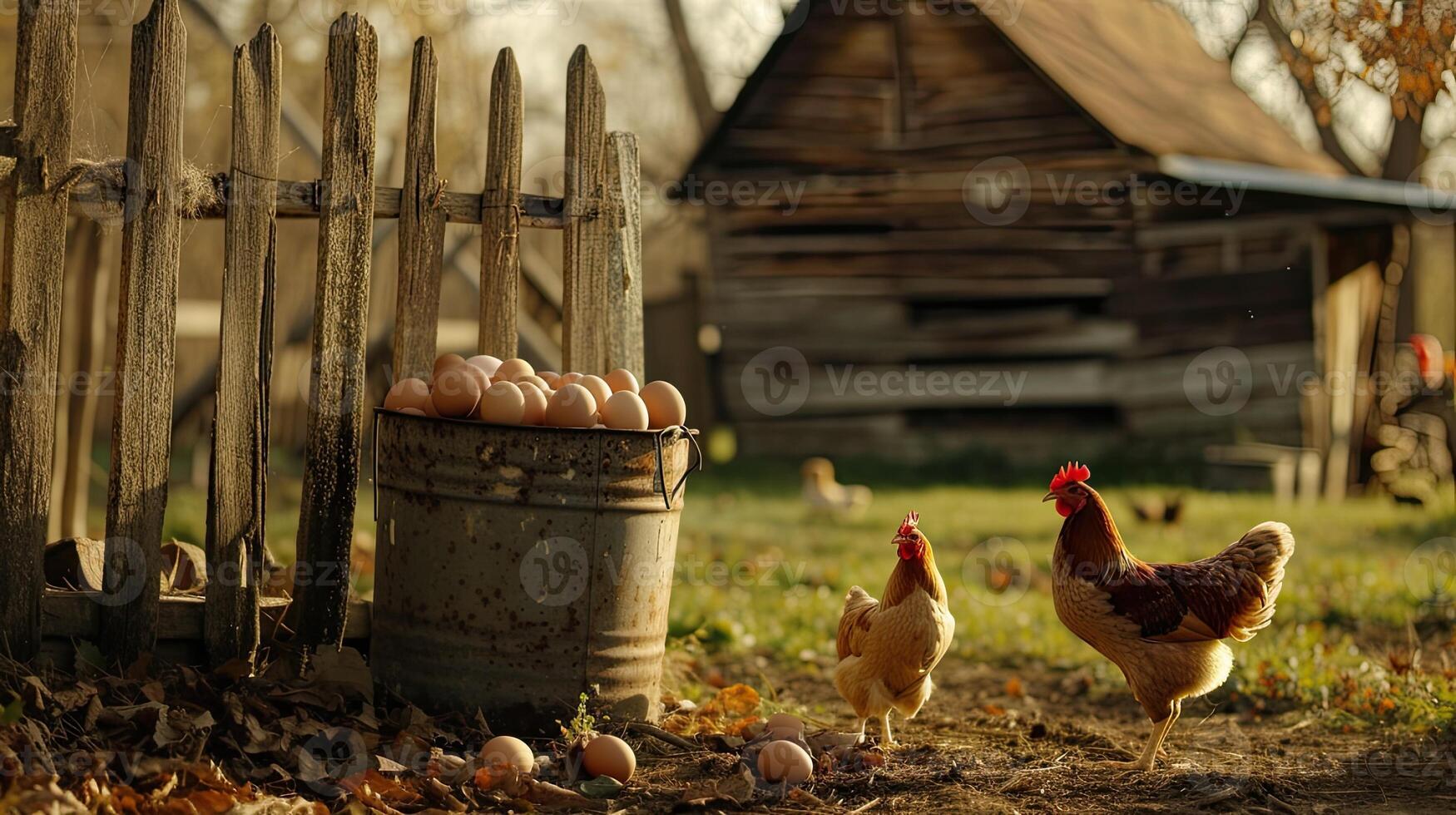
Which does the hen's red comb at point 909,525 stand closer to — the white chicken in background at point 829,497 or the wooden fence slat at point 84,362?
the wooden fence slat at point 84,362

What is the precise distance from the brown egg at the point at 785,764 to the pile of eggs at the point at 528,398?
1.07m

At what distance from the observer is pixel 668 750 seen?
4.13m

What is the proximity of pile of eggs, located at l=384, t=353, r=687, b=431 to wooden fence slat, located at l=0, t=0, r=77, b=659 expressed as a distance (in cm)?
105

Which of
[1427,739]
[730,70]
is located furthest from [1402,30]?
[730,70]

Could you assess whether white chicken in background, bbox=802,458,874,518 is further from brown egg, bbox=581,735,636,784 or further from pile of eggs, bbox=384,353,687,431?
brown egg, bbox=581,735,636,784

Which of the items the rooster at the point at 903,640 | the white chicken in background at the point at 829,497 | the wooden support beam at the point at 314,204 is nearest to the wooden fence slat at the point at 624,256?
the wooden support beam at the point at 314,204

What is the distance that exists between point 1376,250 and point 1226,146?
Answer: 2.52m

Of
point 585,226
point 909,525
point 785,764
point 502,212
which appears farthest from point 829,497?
point 785,764

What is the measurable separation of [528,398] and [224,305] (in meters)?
1.02

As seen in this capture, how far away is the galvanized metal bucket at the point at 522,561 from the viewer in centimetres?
401

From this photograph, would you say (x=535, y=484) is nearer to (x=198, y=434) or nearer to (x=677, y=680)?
(x=677, y=680)

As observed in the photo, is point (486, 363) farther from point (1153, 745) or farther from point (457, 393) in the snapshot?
point (1153, 745)

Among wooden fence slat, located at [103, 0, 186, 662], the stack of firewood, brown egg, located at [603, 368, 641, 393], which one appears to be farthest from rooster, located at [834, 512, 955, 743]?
the stack of firewood

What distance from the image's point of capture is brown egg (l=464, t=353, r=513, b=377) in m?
4.29
